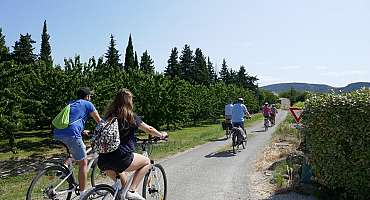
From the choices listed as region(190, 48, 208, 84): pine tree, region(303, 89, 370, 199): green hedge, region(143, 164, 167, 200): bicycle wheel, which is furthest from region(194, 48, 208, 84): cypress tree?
region(143, 164, 167, 200): bicycle wheel

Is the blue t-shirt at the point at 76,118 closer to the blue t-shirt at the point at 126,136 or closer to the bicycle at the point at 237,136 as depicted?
the blue t-shirt at the point at 126,136

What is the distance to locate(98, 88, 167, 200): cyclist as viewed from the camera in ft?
17.9

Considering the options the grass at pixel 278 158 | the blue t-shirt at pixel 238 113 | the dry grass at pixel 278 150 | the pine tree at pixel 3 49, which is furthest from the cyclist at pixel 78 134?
the pine tree at pixel 3 49

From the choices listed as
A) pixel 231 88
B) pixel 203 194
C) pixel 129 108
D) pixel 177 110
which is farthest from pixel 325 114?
pixel 231 88

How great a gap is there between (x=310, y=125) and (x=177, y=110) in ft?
97.0

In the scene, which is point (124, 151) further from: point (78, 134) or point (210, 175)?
point (210, 175)

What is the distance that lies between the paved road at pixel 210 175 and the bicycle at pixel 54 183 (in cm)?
190

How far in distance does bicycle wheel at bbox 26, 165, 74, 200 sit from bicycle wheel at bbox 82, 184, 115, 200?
1478 mm

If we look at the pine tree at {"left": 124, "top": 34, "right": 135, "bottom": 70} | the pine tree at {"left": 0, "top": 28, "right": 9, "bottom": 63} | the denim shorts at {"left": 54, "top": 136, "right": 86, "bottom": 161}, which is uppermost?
the pine tree at {"left": 124, "top": 34, "right": 135, "bottom": 70}

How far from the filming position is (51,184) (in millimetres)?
6582

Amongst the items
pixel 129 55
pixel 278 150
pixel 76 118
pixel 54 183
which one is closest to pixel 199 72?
pixel 129 55

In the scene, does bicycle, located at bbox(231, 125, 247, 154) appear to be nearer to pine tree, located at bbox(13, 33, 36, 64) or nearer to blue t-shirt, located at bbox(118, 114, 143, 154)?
blue t-shirt, located at bbox(118, 114, 143, 154)

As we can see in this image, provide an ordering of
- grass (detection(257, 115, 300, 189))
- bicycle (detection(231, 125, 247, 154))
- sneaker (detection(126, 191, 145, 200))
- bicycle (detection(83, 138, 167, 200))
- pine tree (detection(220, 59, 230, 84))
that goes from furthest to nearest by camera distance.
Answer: pine tree (detection(220, 59, 230, 84))
bicycle (detection(231, 125, 247, 154))
grass (detection(257, 115, 300, 189))
sneaker (detection(126, 191, 145, 200))
bicycle (detection(83, 138, 167, 200))

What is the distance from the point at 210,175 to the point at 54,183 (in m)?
4.57
